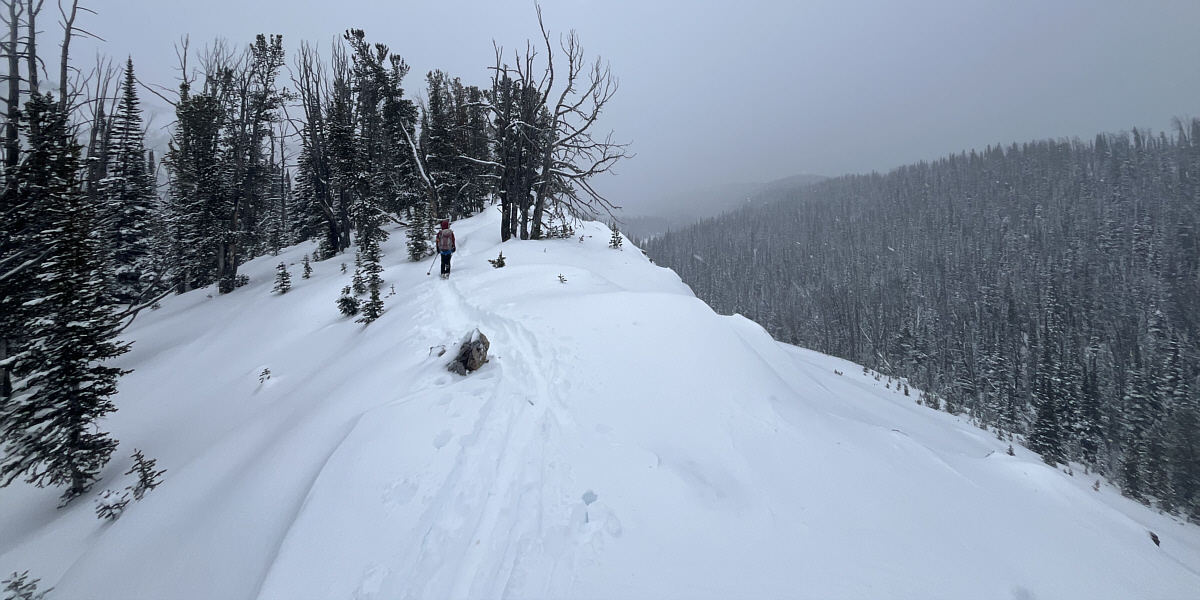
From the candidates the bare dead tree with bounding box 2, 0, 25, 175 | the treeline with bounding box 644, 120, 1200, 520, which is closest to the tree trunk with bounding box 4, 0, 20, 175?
the bare dead tree with bounding box 2, 0, 25, 175

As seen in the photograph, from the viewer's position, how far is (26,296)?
770 cm

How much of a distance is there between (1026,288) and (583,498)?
388ft

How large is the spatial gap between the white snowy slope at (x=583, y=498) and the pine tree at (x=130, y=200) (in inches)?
769

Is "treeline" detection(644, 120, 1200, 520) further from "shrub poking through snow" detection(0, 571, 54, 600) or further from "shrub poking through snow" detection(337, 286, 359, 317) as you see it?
"shrub poking through snow" detection(0, 571, 54, 600)

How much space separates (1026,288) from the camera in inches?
3310

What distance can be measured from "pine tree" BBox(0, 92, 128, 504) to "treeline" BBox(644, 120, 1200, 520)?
28.6 m

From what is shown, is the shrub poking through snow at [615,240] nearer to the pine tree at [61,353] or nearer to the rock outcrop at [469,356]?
the rock outcrop at [469,356]

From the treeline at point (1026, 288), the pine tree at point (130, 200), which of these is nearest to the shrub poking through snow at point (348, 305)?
the pine tree at point (130, 200)

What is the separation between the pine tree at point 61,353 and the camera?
23.3 feet

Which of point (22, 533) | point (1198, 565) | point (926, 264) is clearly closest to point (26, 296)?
point (22, 533)

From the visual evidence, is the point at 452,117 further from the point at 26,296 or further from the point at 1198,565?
the point at 1198,565

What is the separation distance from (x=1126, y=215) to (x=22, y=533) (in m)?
167

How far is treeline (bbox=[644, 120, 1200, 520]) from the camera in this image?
44594 millimetres

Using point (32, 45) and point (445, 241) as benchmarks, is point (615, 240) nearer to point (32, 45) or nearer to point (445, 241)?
point (445, 241)
